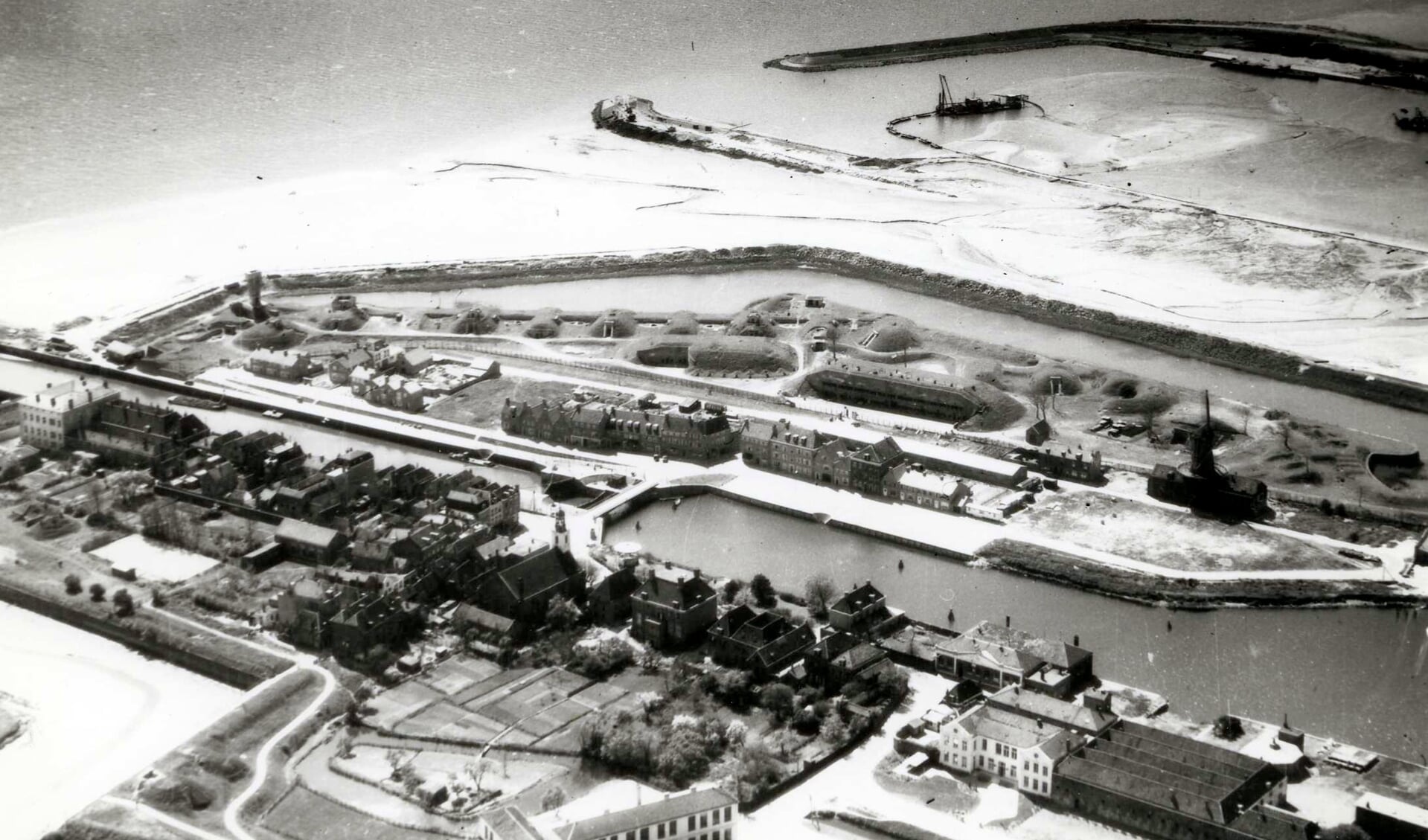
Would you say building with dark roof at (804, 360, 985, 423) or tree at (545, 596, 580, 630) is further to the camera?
building with dark roof at (804, 360, 985, 423)

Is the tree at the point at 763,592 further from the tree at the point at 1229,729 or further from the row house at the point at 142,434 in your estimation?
the row house at the point at 142,434

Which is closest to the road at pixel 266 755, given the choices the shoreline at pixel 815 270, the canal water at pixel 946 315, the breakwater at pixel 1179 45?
the canal water at pixel 946 315

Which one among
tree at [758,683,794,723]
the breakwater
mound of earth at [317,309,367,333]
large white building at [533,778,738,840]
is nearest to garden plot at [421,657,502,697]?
large white building at [533,778,738,840]

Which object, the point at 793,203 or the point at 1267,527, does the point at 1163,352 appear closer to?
the point at 1267,527

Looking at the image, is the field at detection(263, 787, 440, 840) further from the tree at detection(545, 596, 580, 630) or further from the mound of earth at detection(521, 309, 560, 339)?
the mound of earth at detection(521, 309, 560, 339)

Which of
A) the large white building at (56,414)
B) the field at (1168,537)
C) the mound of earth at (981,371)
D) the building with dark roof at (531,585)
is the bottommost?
the field at (1168,537)

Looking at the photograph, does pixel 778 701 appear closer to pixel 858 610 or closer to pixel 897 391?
pixel 858 610
